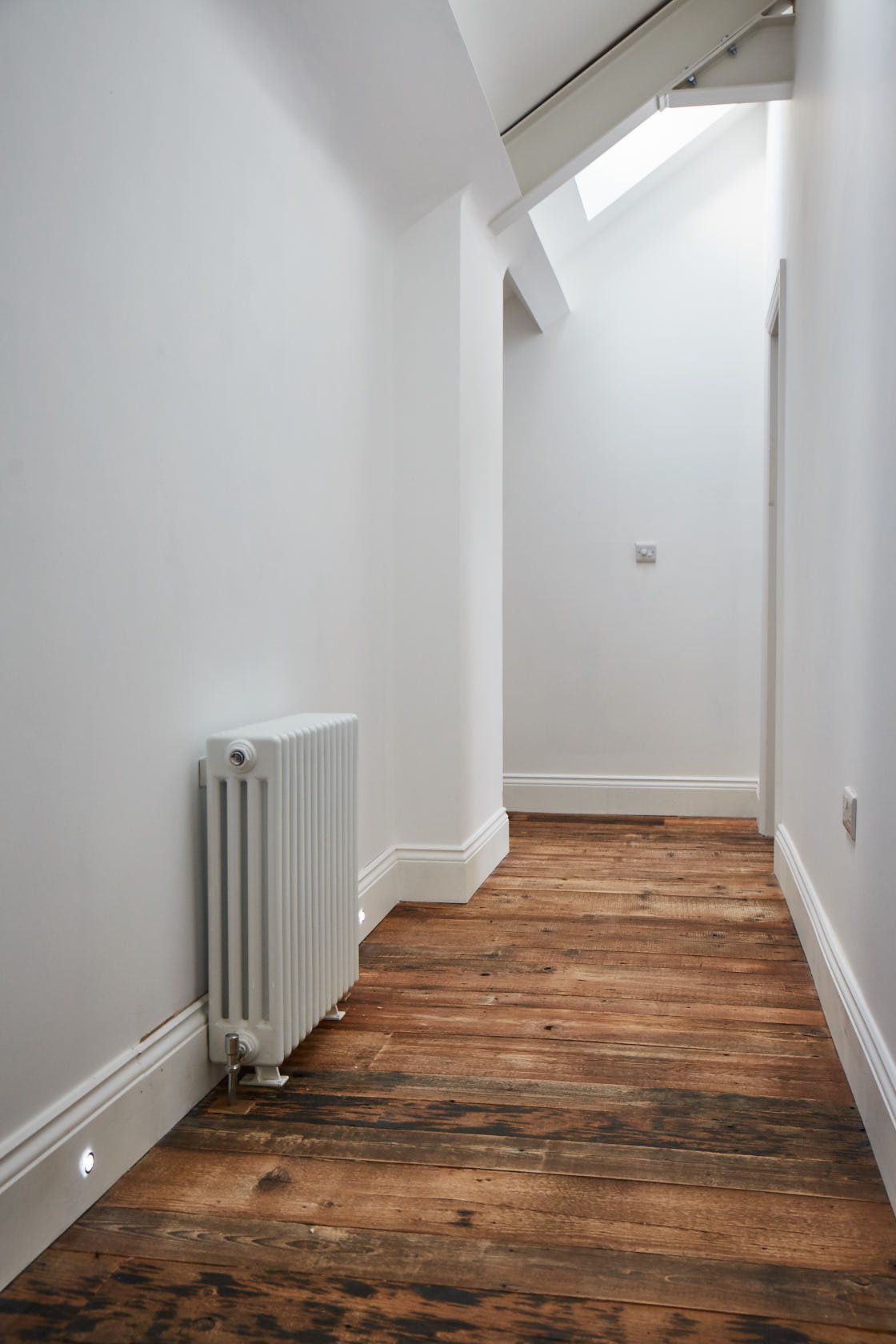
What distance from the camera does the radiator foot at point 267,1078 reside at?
199cm

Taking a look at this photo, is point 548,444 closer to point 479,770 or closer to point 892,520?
point 479,770

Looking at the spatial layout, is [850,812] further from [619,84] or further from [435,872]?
[619,84]

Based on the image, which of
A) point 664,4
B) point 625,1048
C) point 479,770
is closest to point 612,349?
point 664,4

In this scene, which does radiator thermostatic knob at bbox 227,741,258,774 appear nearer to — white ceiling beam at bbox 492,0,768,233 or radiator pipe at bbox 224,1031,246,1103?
radiator pipe at bbox 224,1031,246,1103

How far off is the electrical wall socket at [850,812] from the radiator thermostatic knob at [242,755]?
4.03 feet

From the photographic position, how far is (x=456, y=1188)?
160 cm

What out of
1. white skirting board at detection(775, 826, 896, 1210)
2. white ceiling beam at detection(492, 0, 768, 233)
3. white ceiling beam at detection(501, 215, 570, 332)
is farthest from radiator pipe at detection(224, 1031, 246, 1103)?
white ceiling beam at detection(501, 215, 570, 332)

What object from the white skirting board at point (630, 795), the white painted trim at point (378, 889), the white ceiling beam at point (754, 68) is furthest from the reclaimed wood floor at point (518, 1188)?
the white ceiling beam at point (754, 68)

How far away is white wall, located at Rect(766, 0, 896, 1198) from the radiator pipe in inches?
44.9

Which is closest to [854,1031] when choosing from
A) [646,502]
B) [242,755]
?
[242,755]

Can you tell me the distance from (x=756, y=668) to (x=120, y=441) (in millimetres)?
3840

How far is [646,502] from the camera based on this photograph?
16.5 ft

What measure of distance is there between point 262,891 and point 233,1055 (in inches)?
12.4

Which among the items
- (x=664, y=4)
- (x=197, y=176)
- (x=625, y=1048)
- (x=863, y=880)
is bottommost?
(x=625, y=1048)
